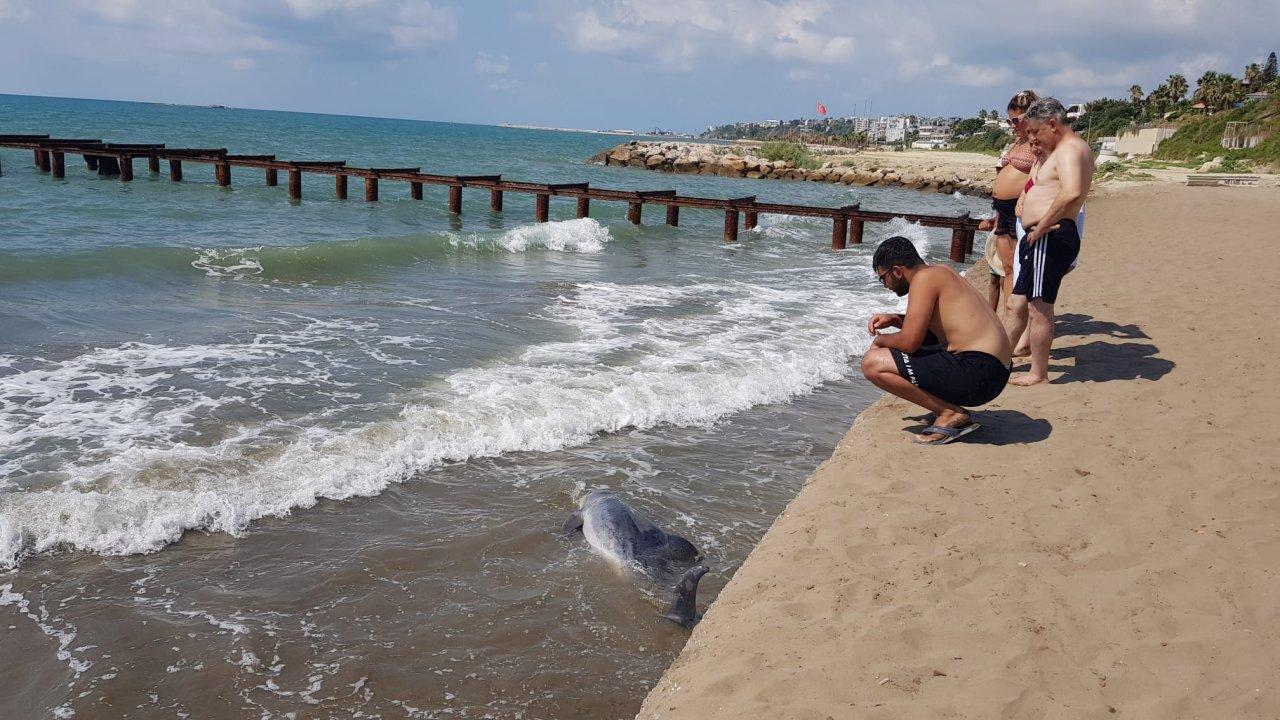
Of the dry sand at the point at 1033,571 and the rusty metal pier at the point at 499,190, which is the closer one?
the dry sand at the point at 1033,571

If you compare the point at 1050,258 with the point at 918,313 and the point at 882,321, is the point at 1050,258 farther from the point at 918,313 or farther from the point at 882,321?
the point at 918,313

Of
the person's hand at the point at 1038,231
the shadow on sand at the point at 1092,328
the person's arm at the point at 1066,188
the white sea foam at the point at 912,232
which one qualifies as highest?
the person's arm at the point at 1066,188

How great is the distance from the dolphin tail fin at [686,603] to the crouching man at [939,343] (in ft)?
5.43

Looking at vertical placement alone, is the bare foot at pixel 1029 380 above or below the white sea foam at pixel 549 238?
below

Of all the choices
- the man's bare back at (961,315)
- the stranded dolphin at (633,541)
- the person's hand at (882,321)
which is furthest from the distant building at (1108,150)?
the stranded dolphin at (633,541)

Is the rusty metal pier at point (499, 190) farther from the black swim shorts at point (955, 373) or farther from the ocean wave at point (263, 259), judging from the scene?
the black swim shorts at point (955, 373)

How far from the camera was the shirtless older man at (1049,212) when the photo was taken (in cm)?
523

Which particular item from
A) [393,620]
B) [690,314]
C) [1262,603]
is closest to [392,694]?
[393,620]

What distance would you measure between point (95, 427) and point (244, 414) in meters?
0.90

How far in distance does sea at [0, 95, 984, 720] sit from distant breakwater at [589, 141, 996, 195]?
34352 millimetres

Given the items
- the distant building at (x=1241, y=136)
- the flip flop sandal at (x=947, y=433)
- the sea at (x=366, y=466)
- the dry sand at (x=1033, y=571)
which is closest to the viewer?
the dry sand at (x=1033, y=571)

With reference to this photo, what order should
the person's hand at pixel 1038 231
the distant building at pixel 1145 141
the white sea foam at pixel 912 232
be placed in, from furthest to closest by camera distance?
the distant building at pixel 1145 141, the white sea foam at pixel 912 232, the person's hand at pixel 1038 231

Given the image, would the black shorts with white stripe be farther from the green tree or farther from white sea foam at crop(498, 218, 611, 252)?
the green tree

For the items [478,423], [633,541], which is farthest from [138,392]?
[633,541]
